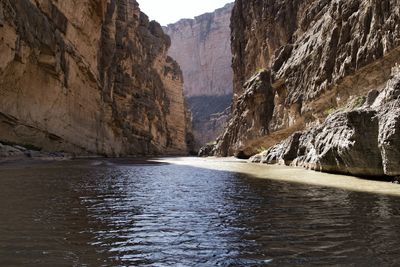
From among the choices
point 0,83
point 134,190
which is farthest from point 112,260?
point 0,83

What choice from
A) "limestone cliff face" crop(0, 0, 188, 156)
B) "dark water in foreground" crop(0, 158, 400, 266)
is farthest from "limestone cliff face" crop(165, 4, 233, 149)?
"dark water in foreground" crop(0, 158, 400, 266)

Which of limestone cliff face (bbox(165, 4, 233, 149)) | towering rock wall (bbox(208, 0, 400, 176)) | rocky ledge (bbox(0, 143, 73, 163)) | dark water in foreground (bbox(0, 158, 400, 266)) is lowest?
dark water in foreground (bbox(0, 158, 400, 266))

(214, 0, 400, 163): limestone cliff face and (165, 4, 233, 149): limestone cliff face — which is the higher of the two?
(165, 4, 233, 149): limestone cliff face

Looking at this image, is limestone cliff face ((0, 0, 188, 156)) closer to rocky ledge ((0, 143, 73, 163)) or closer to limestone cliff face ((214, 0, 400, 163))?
rocky ledge ((0, 143, 73, 163))

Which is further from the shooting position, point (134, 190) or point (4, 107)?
point (4, 107)

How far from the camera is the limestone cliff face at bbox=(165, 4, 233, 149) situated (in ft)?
555

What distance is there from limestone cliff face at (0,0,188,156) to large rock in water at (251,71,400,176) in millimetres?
24363

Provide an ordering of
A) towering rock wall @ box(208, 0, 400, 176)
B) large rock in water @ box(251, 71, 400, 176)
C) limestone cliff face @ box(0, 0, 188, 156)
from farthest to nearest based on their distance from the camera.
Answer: limestone cliff face @ box(0, 0, 188, 156), towering rock wall @ box(208, 0, 400, 176), large rock in water @ box(251, 71, 400, 176)

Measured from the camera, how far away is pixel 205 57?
18238 cm

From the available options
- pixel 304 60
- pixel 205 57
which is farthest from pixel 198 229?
pixel 205 57

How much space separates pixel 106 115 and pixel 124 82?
13249mm

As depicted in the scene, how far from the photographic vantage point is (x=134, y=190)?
11.3m

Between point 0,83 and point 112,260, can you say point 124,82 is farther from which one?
point 112,260

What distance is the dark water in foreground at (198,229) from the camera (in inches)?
176
